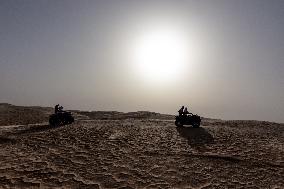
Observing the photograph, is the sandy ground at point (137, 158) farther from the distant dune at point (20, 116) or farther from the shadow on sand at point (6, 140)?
the distant dune at point (20, 116)

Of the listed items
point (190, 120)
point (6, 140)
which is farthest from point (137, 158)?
point (190, 120)

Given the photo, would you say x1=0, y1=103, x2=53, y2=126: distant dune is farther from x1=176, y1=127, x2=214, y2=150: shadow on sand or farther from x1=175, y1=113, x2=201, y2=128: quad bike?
x1=176, y1=127, x2=214, y2=150: shadow on sand

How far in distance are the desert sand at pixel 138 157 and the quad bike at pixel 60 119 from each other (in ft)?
8.36

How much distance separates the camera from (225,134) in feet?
78.4

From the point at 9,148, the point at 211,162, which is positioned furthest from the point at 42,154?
the point at 211,162

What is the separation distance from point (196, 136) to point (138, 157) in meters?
5.83

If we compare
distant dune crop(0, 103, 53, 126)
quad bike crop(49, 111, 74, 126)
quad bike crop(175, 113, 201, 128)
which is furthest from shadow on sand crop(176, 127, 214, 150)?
distant dune crop(0, 103, 53, 126)

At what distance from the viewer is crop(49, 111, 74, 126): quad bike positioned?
27.8 meters

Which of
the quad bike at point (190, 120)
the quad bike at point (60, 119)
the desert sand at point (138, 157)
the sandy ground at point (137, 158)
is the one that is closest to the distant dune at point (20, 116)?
the quad bike at point (60, 119)

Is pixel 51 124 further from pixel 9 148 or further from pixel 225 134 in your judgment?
pixel 225 134

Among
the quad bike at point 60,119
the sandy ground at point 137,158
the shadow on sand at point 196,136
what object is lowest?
the sandy ground at point 137,158

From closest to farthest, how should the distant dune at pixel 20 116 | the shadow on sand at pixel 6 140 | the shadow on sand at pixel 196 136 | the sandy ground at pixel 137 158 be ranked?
the sandy ground at pixel 137 158 < the shadow on sand at pixel 6 140 < the shadow on sand at pixel 196 136 < the distant dune at pixel 20 116

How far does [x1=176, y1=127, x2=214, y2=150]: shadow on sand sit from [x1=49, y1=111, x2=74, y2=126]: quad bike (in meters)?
8.98

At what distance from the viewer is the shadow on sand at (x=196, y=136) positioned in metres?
21.1
